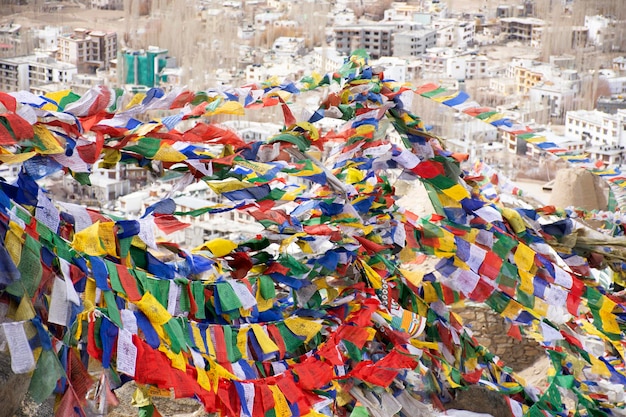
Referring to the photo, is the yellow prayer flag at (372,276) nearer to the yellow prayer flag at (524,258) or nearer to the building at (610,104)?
the yellow prayer flag at (524,258)

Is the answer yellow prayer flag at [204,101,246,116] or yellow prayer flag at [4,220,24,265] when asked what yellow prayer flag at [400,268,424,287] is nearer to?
yellow prayer flag at [204,101,246,116]

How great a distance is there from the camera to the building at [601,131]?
12.0 meters

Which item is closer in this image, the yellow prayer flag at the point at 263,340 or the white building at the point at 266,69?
the yellow prayer flag at the point at 263,340

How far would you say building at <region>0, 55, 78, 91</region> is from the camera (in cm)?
1164

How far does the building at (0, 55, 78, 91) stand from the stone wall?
9828 mm

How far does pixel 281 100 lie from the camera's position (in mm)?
1028

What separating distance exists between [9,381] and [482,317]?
1.70m

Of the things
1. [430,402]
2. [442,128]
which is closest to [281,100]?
[430,402]

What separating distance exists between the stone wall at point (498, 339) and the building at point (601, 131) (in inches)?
376

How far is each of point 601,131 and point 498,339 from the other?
459 inches

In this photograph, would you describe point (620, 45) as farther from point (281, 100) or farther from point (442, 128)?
point (281, 100)

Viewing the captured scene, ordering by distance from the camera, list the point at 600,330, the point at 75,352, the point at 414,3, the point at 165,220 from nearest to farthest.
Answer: the point at 75,352, the point at 165,220, the point at 600,330, the point at 414,3

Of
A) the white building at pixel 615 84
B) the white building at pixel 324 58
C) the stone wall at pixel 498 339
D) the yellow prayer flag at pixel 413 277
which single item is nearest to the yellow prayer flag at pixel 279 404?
the yellow prayer flag at pixel 413 277

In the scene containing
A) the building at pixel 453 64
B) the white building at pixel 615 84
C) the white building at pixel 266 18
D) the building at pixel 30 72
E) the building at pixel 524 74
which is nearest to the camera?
the building at pixel 30 72
